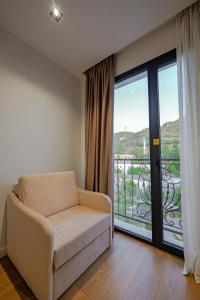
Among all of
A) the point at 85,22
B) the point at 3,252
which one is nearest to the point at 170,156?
the point at 85,22

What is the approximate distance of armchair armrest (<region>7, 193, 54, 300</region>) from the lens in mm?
994

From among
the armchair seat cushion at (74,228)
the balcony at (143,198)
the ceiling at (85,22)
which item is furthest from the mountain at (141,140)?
the ceiling at (85,22)

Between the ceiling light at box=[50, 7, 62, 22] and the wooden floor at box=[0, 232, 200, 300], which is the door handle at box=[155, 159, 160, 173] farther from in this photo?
the ceiling light at box=[50, 7, 62, 22]

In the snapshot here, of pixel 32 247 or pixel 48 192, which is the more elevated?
pixel 48 192

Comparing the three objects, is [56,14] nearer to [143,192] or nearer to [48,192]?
[48,192]

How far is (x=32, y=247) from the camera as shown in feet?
3.67

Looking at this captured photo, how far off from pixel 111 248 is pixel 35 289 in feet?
3.00

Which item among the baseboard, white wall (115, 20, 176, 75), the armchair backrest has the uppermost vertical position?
white wall (115, 20, 176, 75)

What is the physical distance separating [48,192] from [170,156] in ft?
5.05

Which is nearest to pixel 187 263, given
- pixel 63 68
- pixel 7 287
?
pixel 7 287

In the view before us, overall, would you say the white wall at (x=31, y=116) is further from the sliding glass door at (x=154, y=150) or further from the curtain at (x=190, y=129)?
the curtain at (x=190, y=129)

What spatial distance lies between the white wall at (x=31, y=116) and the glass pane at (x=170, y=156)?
1.42m

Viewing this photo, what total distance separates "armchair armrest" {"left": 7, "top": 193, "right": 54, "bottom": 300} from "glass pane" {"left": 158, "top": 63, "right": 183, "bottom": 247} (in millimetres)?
1379

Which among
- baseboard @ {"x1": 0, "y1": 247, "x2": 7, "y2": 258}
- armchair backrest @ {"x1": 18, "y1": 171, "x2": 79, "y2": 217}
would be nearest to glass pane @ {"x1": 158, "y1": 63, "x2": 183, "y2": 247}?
armchair backrest @ {"x1": 18, "y1": 171, "x2": 79, "y2": 217}
